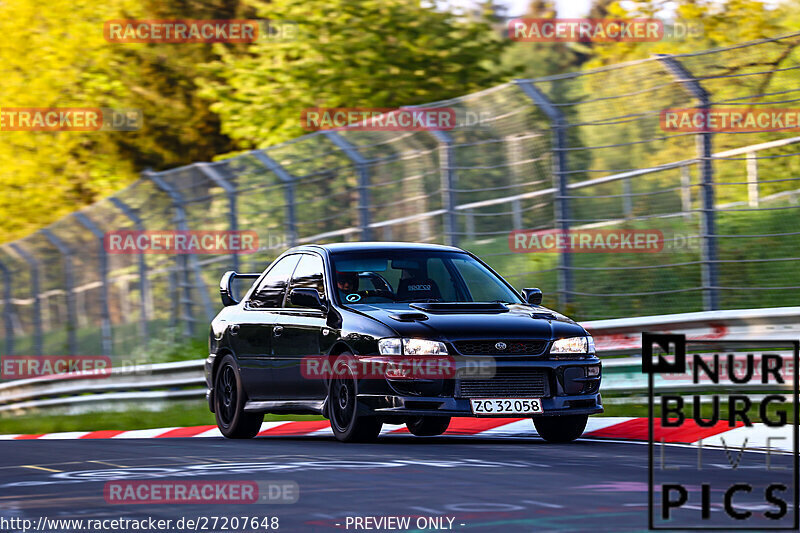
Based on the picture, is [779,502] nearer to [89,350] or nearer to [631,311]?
[631,311]

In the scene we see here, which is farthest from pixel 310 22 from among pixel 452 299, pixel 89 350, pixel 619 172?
pixel 452 299

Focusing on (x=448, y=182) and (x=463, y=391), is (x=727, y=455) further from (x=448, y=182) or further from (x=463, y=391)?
(x=448, y=182)

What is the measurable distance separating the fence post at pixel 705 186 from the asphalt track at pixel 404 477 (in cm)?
257

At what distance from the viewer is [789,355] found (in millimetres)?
12906

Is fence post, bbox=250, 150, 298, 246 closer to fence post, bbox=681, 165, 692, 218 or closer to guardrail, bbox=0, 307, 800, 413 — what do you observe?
guardrail, bbox=0, 307, 800, 413

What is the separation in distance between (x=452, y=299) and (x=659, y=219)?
4.15m

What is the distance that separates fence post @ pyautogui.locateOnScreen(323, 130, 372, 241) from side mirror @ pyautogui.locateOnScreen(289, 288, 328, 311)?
6.40 metres

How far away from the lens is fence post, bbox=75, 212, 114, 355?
23177mm
